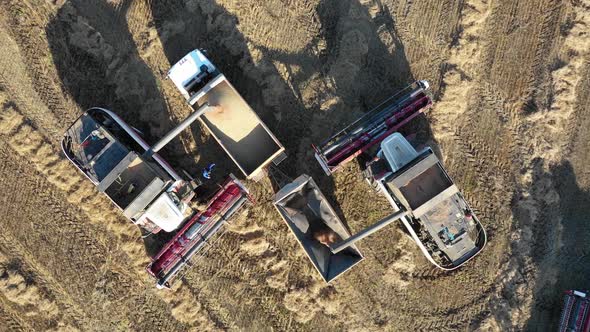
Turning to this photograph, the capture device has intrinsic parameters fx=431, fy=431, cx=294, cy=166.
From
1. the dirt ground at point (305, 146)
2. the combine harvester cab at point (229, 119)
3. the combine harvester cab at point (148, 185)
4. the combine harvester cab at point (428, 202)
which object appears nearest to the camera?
the combine harvester cab at point (428, 202)

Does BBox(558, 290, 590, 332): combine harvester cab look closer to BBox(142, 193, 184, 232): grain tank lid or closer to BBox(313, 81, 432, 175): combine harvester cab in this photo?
BBox(313, 81, 432, 175): combine harvester cab

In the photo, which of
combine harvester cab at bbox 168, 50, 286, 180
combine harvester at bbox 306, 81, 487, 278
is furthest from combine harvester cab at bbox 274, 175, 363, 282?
combine harvester cab at bbox 168, 50, 286, 180

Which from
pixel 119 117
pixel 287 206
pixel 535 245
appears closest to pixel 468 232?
pixel 535 245

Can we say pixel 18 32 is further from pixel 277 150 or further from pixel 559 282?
pixel 559 282

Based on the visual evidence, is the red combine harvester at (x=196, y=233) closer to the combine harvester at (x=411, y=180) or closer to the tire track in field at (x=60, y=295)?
the combine harvester at (x=411, y=180)

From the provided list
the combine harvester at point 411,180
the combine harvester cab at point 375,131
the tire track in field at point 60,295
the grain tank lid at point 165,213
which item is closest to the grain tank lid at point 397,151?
the combine harvester at point 411,180

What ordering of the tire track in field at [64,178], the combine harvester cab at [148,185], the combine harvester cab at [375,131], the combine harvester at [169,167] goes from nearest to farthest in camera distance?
1. the combine harvester cab at [148,185]
2. the combine harvester at [169,167]
3. the combine harvester cab at [375,131]
4. the tire track in field at [64,178]

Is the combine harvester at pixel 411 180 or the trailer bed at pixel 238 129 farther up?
the trailer bed at pixel 238 129

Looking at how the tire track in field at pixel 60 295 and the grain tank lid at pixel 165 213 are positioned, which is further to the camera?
the tire track in field at pixel 60 295
